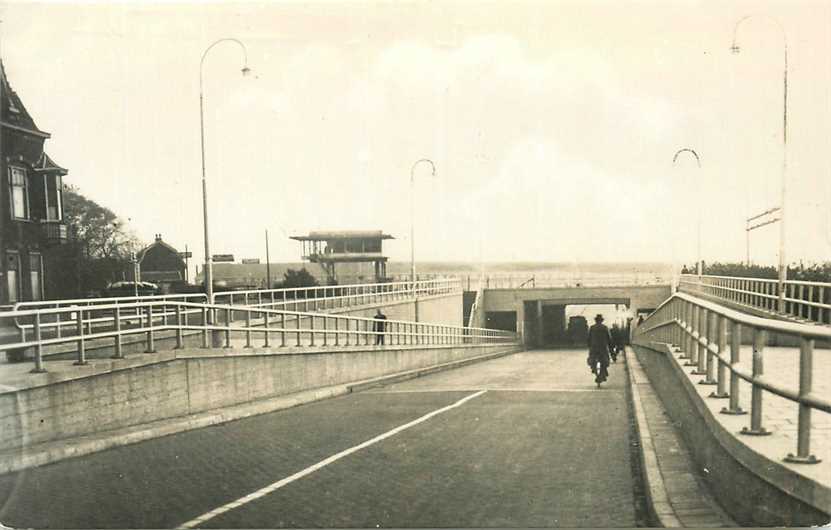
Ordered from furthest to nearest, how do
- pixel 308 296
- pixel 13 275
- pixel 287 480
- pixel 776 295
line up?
pixel 308 296 → pixel 13 275 → pixel 776 295 → pixel 287 480

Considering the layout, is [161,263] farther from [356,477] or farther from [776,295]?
[356,477]

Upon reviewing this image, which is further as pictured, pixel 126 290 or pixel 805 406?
pixel 126 290

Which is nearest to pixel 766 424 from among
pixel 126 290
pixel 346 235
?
pixel 126 290

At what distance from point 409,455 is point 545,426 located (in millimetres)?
3330

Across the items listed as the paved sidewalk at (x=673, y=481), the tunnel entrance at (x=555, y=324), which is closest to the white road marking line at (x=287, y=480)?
the paved sidewalk at (x=673, y=481)

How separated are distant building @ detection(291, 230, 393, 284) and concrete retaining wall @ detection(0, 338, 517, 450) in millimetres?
59373

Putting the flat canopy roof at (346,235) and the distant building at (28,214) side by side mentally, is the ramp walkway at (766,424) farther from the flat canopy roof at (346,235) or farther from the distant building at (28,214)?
the flat canopy roof at (346,235)

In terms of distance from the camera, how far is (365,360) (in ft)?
72.0

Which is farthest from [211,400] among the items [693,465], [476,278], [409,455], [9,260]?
[476,278]

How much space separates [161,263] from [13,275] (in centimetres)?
4144

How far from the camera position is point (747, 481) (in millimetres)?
5137

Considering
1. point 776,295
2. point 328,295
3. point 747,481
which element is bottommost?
point 328,295

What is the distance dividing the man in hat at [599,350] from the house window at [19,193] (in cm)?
1897

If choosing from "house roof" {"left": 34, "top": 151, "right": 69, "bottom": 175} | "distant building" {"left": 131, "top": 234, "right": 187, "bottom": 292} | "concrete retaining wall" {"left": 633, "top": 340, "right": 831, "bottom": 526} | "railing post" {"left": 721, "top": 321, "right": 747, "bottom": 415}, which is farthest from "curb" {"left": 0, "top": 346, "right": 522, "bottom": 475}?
"distant building" {"left": 131, "top": 234, "right": 187, "bottom": 292}
